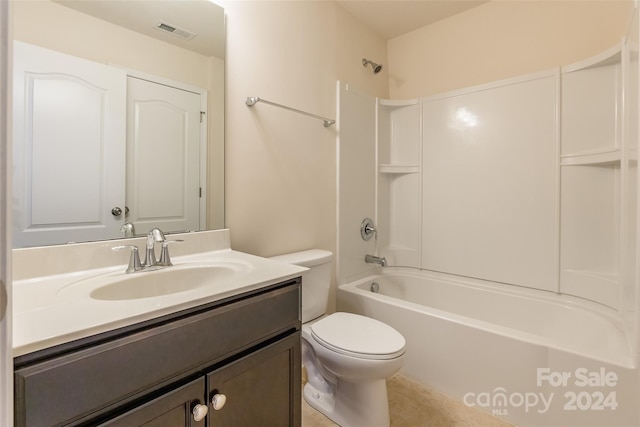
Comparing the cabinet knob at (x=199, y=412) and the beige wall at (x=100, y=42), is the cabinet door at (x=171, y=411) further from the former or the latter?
the beige wall at (x=100, y=42)

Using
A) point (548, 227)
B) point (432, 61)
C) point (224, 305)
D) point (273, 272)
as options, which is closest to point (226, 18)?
point (273, 272)

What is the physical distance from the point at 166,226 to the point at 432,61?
88.4 inches

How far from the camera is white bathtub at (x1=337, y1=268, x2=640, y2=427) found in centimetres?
127

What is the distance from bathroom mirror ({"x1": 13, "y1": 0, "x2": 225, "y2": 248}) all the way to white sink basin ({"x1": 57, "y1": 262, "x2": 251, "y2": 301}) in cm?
23

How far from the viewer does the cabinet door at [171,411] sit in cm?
68

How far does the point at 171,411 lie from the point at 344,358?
727mm

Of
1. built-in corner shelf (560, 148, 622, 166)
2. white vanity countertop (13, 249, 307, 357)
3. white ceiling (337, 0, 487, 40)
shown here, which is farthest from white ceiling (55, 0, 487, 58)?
built-in corner shelf (560, 148, 622, 166)

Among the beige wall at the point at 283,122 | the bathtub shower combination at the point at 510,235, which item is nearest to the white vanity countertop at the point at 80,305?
the beige wall at the point at 283,122

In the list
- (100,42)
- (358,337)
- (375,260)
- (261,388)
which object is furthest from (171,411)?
(375,260)

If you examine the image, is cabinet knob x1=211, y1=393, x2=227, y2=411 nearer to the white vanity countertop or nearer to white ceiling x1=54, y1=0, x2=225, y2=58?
the white vanity countertop

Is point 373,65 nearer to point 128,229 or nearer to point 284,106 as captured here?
point 284,106

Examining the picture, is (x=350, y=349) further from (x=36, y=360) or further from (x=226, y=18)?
(x=226, y=18)

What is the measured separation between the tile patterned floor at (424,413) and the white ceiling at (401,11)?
2455 millimetres

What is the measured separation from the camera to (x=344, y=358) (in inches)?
51.0
